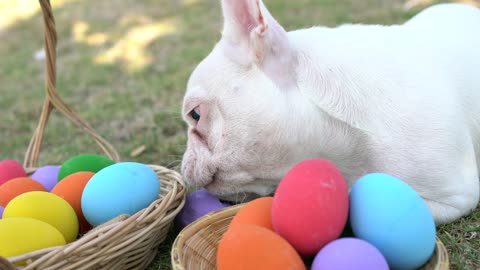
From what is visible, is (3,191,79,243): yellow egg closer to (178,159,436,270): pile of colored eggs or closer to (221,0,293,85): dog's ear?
(178,159,436,270): pile of colored eggs

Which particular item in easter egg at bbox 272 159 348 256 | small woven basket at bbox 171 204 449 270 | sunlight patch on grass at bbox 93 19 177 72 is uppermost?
easter egg at bbox 272 159 348 256

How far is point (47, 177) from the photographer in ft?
8.39

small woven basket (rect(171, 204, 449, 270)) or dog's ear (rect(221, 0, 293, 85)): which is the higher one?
dog's ear (rect(221, 0, 293, 85))

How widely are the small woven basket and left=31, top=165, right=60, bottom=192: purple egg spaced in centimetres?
92

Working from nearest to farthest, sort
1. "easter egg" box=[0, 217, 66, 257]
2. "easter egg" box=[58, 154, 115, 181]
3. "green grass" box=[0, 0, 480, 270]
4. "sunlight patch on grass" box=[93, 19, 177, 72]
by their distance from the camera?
"easter egg" box=[0, 217, 66, 257] → "easter egg" box=[58, 154, 115, 181] → "green grass" box=[0, 0, 480, 270] → "sunlight patch on grass" box=[93, 19, 177, 72]

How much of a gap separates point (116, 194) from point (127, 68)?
3.45 metres

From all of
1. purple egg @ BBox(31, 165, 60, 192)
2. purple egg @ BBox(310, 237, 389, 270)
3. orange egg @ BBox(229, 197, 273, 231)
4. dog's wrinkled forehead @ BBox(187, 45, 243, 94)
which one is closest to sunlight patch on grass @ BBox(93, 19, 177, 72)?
purple egg @ BBox(31, 165, 60, 192)

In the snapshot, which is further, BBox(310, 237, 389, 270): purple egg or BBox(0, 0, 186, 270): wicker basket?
BBox(0, 0, 186, 270): wicker basket

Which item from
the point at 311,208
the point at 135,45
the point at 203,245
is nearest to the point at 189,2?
the point at 135,45

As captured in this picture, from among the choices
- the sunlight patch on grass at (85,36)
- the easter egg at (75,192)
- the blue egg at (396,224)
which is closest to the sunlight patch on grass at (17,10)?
the sunlight patch on grass at (85,36)

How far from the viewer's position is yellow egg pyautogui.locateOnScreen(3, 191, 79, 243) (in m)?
1.98

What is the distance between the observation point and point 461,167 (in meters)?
2.09

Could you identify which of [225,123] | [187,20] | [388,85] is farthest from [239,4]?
[187,20]

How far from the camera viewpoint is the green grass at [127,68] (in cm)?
356
